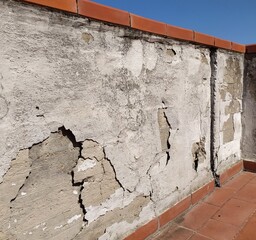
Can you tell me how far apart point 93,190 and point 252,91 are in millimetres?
3035

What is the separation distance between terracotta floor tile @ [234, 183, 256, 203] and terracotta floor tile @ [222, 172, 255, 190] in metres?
0.08

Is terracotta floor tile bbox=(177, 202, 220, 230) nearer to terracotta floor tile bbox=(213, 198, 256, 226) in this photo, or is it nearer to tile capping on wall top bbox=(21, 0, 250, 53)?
terracotta floor tile bbox=(213, 198, 256, 226)

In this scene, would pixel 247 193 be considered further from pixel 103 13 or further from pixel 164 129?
pixel 103 13

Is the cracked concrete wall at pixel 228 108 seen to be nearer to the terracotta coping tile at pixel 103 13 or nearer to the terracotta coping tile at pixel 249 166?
the terracotta coping tile at pixel 249 166

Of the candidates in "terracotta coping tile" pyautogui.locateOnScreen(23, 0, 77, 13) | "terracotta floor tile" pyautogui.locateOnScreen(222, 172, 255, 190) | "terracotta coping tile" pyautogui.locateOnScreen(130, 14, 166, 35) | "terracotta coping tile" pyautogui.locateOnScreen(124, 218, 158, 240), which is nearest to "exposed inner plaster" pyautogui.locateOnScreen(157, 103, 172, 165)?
"terracotta coping tile" pyautogui.locateOnScreen(124, 218, 158, 240)

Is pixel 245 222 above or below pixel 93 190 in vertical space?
below

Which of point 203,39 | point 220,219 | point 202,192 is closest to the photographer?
point 220,219

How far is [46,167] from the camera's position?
1.72 m

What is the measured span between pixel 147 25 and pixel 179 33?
49 cm

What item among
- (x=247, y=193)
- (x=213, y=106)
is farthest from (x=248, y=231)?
(x=213, y=106)

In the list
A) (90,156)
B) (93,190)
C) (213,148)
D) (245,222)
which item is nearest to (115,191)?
(93,190)

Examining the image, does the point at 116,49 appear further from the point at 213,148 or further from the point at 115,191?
the point at 213,148

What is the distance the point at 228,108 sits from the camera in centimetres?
373

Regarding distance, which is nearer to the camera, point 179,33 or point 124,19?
point 124,19
